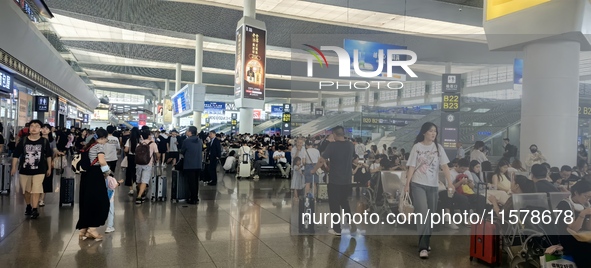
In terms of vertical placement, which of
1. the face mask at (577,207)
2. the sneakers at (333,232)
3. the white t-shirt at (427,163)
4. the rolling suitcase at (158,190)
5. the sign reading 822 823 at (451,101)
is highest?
the sign reading 822 823 at (451,101)

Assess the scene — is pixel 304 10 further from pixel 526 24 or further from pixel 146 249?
pixel 146 249

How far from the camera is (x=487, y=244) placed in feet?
15.3

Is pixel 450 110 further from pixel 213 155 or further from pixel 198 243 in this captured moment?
pixel 198 243

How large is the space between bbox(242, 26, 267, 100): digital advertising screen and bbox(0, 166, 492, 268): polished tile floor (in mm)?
9183

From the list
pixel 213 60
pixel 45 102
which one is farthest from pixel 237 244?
pixel 213 60

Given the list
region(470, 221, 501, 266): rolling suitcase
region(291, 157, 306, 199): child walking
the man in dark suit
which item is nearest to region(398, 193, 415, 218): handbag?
region(470, 221, 501, 266): rolling suitcase

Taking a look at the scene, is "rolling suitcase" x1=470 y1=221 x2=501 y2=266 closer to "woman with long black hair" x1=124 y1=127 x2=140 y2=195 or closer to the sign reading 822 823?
"woman with long black hair" x1=124 y1=127 x2=140 y2=195

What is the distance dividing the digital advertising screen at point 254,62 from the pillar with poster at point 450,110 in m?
7.08

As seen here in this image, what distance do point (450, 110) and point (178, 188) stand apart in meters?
9.73

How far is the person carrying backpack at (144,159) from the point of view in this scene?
807 centimetres

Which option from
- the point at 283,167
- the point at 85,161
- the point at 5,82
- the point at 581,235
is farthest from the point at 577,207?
the point at 5,82

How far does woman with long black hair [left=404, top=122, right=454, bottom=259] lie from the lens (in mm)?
5043

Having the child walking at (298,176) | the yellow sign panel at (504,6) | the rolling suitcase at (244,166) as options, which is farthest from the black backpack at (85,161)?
the rolling suitcase at (244,166)

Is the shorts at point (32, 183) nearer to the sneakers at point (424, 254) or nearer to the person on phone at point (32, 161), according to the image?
the person on phone at point (32, 161)
